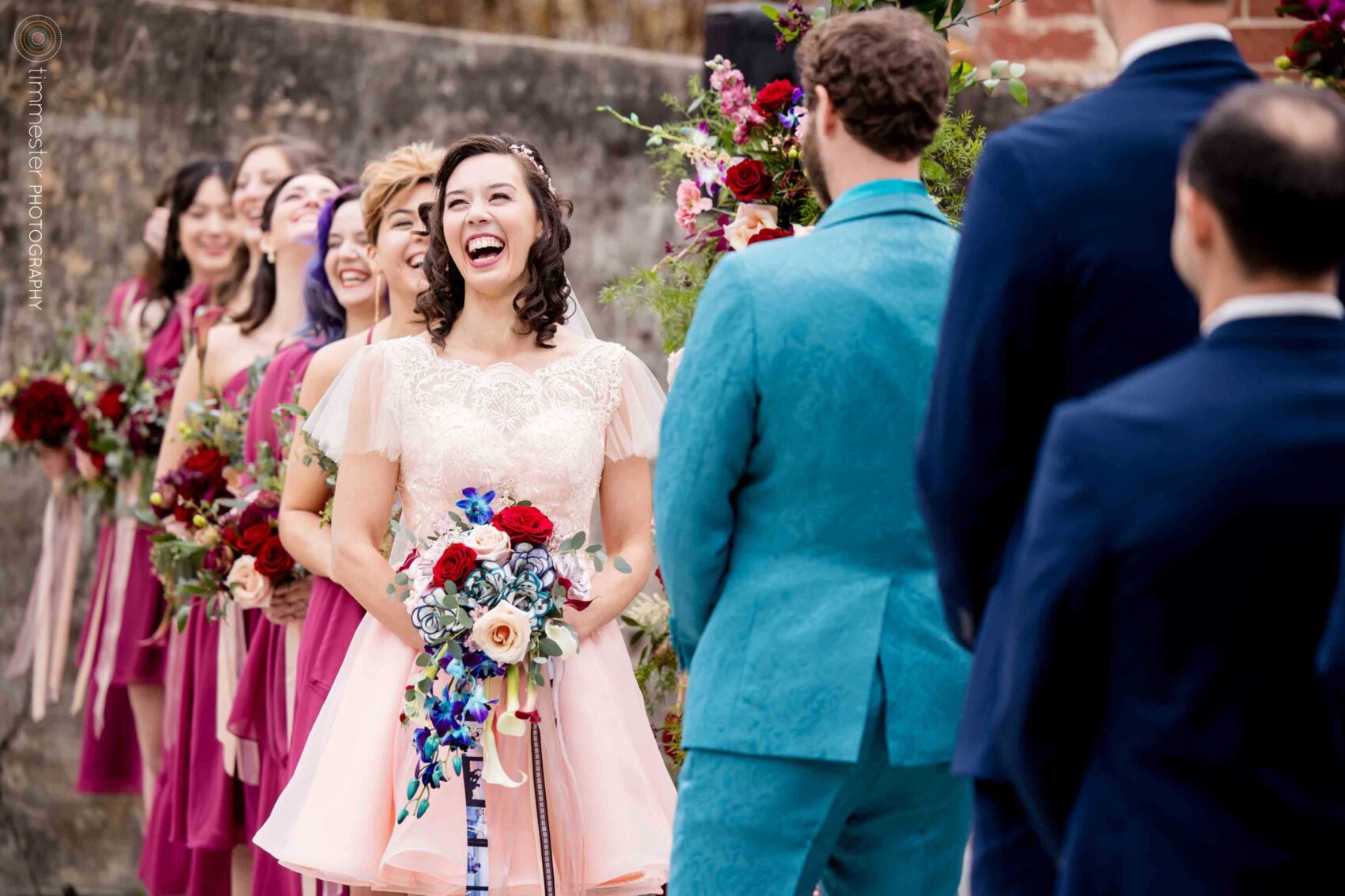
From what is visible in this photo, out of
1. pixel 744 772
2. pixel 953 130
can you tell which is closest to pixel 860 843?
pixel 744 772

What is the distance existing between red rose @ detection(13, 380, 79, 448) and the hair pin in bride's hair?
11.1 feet

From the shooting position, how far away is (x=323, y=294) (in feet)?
19.8

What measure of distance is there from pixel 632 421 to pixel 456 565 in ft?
2.41

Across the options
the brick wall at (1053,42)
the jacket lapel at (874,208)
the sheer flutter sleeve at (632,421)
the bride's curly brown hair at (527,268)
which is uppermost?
the brick wall at (1053,42)

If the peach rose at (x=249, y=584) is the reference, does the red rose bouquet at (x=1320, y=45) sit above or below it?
above

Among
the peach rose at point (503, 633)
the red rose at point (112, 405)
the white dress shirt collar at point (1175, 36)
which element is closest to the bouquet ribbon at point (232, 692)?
the red rose at point (112, 405)

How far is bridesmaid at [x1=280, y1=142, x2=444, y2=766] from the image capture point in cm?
495

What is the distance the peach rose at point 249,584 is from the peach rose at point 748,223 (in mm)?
1856

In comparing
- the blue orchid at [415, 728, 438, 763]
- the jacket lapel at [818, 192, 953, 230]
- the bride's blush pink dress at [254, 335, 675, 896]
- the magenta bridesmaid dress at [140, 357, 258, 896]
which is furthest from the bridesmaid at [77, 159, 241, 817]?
the jacket lapel at [818, 192, 953, 230]

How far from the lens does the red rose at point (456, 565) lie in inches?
158

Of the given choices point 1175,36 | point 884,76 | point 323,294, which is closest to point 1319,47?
point 884,76

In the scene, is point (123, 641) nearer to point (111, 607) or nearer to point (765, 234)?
point (111, 607)

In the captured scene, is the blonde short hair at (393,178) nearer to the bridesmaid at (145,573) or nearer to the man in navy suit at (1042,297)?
the bridesmaid at (145,573)

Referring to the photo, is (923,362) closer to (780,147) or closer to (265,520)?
(780,147)
